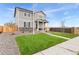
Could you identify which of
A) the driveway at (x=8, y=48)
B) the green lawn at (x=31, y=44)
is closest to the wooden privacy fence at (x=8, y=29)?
the green lawn at (x=31, y=44)

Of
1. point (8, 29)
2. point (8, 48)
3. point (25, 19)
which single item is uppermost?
point (25, 19)

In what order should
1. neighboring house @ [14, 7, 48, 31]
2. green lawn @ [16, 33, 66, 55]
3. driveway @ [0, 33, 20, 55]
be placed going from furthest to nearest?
neighboring house @ [14, 7, 48, 31] < green lawn @ [16, 33, 66, 55] < driveway @ [0, 33, 20, 55]

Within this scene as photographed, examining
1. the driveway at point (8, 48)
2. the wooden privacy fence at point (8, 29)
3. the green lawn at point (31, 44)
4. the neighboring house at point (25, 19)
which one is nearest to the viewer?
the driveway at point (8, 48)

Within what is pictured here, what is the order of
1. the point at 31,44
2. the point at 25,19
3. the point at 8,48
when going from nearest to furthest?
the point at 8,48 < the point at 31,44 < the point at 25,19

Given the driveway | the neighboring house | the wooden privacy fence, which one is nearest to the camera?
the driveway

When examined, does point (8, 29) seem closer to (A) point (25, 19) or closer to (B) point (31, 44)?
(A) point (25, 19)

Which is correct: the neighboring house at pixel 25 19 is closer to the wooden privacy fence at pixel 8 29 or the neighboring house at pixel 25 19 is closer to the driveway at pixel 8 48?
the wooden privacy fence at pixel 8 29

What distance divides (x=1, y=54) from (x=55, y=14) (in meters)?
4.47

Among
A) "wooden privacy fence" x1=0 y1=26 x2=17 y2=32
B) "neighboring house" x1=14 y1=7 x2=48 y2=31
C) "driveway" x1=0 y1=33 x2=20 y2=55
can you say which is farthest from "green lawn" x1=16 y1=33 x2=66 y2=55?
"wooden privacy fence" x1=0 y1=26 x2=17 y2=32

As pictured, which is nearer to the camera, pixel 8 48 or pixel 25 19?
pixel 8 48

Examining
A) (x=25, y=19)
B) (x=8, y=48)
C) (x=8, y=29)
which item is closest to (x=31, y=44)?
(x=8, y=48)

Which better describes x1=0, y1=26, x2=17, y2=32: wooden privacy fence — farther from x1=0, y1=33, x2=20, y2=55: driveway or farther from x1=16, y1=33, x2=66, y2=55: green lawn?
x1=0, y1=33, x2=20, y2=55: driveway

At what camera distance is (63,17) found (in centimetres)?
1073

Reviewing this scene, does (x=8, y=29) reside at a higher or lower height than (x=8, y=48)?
higher
